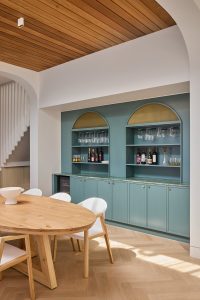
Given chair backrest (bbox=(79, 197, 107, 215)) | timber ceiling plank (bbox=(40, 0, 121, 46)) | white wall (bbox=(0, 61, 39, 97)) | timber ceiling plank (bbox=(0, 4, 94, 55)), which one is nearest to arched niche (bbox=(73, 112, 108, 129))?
white wall (bbox=(0, 61, 39, 97))

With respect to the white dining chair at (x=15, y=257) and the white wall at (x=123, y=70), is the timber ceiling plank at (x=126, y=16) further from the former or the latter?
the white dining chair at (x=15, y=257)

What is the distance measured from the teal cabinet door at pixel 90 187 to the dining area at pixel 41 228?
5.19ft

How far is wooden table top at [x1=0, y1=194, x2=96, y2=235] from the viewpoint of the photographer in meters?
2.18

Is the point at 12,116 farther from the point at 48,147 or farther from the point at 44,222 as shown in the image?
the point at 44,222

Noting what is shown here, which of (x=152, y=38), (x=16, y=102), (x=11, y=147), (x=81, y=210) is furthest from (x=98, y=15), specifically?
(x=11, y=147)

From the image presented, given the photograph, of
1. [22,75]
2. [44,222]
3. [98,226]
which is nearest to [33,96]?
[22,75]

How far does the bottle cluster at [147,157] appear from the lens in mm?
4605

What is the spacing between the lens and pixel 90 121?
562 centimetres

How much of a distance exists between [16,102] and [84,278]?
4.84 meters

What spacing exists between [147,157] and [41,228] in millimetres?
2982

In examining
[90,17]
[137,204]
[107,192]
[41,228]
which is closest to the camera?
[41,228]

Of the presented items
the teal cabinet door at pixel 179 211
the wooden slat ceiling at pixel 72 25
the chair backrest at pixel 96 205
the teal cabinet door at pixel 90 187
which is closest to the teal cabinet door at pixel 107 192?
the teal cabinet door at pixel 90 187

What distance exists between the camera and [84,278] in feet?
9.21

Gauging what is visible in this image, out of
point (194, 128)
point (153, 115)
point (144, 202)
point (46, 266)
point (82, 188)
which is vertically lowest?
point (46, 266)
